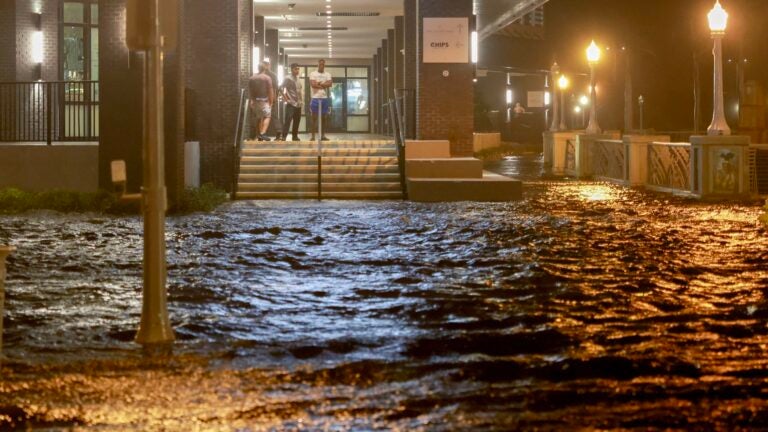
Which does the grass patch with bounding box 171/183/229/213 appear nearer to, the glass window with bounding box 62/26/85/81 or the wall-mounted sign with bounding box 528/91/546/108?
the glass window with bounding box 62/26/85/81

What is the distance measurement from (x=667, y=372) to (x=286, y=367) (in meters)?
2.44

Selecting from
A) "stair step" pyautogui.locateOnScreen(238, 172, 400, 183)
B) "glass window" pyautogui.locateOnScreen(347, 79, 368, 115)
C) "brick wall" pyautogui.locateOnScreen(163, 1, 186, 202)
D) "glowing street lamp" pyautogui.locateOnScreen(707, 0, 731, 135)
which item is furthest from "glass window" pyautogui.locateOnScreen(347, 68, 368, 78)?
"brick wall" pyautogui.locateOnScreen(163, 1, 186, 202)

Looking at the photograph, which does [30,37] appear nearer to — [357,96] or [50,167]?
[50,167]

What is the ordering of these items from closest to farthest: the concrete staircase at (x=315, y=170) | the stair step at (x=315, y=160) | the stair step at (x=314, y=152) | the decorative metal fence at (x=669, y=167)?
the concrete staircase at (x=315, y=170) < the decorative metal fence at (x=669, y=167) < the stair step at (x=315, y=160) < the stair step at (x=314, y=152)

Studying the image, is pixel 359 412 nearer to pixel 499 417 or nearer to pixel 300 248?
pixel 499 417

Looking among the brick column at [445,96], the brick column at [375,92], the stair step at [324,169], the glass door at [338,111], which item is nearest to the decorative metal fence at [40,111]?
the stair step at [324,169]

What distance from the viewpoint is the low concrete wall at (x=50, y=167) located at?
23.2 meters

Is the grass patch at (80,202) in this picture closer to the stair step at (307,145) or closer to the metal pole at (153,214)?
the stair step at (307,145)

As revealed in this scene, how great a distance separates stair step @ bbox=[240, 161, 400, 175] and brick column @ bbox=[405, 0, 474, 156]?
10.8 ft

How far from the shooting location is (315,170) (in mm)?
25906

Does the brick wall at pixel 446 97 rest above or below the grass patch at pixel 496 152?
above

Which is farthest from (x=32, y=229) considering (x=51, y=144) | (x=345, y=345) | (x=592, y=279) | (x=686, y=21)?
(x=686, y=21)

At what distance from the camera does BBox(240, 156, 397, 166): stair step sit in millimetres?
26312

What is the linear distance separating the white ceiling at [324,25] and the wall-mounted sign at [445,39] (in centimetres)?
360
